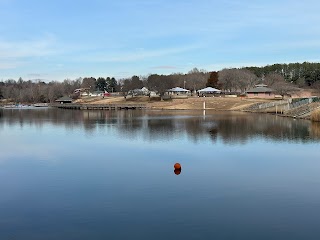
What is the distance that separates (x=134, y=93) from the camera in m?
129

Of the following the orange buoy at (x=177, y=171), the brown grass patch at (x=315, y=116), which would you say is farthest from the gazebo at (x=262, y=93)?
the orange buoy at (x=177, y=171)

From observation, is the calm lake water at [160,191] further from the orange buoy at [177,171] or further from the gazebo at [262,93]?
the gazebo at [262,93]

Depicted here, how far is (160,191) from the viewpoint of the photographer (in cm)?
1747

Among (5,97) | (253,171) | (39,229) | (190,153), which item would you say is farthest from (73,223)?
(5,97)

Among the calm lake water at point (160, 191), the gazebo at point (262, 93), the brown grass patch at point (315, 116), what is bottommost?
the calm lake water at point (160, 191)

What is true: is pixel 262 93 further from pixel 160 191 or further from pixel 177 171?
pixel 160 191

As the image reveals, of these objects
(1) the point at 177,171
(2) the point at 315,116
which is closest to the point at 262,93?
(2) the point at 315,116

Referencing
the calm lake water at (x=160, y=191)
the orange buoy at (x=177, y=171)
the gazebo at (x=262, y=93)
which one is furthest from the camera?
the gazebo at (x=262, y=93)

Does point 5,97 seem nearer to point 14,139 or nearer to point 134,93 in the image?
point 134,93

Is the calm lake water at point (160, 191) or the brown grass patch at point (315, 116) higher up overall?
the brown grass patch at point (315, 116)

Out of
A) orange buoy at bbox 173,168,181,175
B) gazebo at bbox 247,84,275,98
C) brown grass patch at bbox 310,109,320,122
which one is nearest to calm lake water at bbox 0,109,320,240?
orange buoy at bbox 173,168,181,175

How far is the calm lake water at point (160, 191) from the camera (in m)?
12.8

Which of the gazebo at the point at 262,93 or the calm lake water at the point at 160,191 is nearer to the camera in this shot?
the calm lake water at the point at 160,191

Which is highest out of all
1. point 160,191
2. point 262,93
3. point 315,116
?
point 262,93
